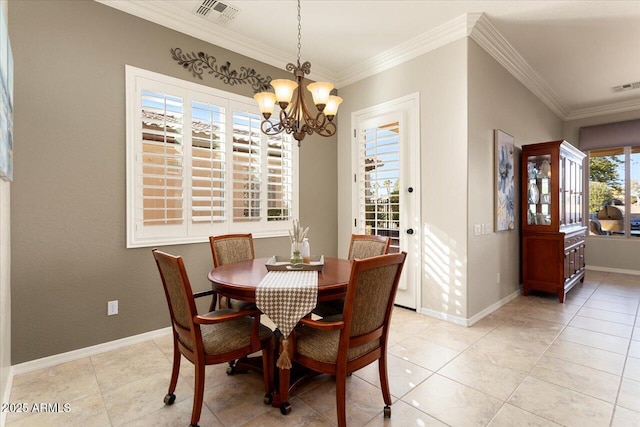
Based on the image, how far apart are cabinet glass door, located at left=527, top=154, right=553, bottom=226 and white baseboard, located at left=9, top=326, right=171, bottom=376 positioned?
4793mm

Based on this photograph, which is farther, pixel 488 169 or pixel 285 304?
pixel 488 169

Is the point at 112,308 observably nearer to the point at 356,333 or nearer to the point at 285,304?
the point at 285,304

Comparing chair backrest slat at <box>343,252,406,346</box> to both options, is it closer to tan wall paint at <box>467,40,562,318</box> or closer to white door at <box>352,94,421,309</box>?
tan wall paint at <box>467,40,562,318</box>

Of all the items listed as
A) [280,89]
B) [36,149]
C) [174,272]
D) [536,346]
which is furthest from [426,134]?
[36,149]

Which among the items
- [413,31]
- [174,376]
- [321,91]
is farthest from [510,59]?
[174,376]

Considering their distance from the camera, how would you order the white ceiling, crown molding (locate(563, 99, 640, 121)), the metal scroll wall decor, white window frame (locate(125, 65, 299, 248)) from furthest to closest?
crown molding (locate(563, 99, 640, 121)) → the metal scroll wall decor → the white ceiling → white window frame (locate(125, 65, 299, 248))

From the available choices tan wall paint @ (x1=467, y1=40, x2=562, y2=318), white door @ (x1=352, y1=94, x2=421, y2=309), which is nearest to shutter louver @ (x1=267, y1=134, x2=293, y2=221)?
white door @ (x1=352, y1=94, x2=421, y2=309)

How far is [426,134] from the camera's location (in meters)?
3.55

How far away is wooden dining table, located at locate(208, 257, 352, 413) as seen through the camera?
1.85 metres

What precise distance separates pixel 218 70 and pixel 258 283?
257cm

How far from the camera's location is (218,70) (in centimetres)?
338

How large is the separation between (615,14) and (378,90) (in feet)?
7.87

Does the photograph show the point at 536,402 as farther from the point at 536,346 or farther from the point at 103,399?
the point at 103,399

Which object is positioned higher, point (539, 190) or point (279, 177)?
point (279, 177)
